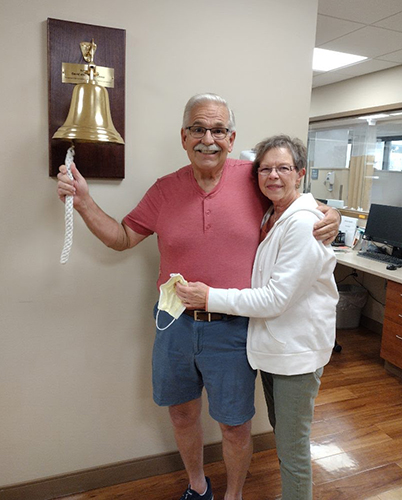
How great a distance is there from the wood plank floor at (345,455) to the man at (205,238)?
19.2 inches

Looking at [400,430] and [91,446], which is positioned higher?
[91,446]

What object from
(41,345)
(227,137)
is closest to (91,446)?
(41,345)

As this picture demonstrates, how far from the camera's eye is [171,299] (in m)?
1.63

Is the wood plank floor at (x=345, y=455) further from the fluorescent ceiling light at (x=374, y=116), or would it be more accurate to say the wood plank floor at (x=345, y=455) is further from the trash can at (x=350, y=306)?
the fluorescent ceiling light at (x=374, y=116)

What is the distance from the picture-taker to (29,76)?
1651 mm

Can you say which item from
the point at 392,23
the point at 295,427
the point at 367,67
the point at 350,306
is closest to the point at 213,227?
the point at 295,427

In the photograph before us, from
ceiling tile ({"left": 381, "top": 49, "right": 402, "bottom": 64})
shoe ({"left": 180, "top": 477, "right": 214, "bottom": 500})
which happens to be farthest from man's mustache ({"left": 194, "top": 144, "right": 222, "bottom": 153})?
ceiling tile ({"left": 381, "top": 49, "right": 402, "bottom": 64})

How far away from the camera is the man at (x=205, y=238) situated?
5.18 ft

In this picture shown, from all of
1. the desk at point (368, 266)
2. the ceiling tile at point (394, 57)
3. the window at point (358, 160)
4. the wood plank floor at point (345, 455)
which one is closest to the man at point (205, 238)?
the wood plank floor at point (345, 455)

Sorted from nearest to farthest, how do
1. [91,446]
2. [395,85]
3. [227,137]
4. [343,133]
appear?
[227,137] < [91,446] < [395,85] < [343,133]

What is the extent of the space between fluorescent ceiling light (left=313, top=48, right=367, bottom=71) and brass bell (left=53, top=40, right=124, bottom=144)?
319 centimetres

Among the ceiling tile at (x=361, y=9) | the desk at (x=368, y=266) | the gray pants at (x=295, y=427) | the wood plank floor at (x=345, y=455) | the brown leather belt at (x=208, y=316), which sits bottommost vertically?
the wood plank floor at (x=345, y=455)

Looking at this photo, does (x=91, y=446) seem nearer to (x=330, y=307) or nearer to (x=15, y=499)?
(x=15, y=499)

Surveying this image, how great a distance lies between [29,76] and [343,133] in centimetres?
484
